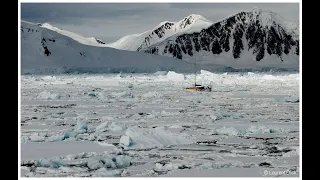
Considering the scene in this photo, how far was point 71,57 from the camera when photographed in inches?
2379

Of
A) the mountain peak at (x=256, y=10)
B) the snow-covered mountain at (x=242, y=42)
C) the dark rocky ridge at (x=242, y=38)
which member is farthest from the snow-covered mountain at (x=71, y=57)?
the mountain peak at (x=256, y=10)

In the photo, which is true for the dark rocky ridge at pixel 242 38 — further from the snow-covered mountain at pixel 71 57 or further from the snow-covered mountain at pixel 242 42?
the snow-covered mountain at pixel 71 57

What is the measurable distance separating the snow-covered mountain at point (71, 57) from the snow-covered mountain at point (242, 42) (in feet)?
203

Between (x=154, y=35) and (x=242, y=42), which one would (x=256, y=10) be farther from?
(x=154, y=35)

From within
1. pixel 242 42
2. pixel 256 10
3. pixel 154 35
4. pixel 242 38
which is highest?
pixel 256 10

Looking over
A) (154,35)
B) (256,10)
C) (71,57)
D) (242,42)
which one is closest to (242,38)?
(242,42)

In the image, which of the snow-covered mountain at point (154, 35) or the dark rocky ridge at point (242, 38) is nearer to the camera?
the dark rocky ridge at point (242, 38)

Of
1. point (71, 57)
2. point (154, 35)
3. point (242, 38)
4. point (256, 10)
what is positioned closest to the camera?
point (71, 57)

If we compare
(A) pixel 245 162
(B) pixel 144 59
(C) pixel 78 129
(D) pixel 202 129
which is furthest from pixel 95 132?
(B) pixel 144 59

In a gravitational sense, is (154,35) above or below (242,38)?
above

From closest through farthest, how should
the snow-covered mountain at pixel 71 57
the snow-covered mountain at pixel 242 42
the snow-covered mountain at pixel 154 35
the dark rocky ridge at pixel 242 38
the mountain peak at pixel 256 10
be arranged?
the snow-covered mountain at pixel 71 57, the snow-covered mountain at pixel 242 42, the dark rocky ridge at pixel 242 38, the mountain peak at pixel 256 10, the snow-covered mountain at pixel 154 35

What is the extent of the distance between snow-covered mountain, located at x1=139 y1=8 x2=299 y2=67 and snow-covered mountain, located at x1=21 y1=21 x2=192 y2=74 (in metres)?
61.8

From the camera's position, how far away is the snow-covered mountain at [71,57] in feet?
189

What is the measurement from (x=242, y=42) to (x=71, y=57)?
78890 mm
